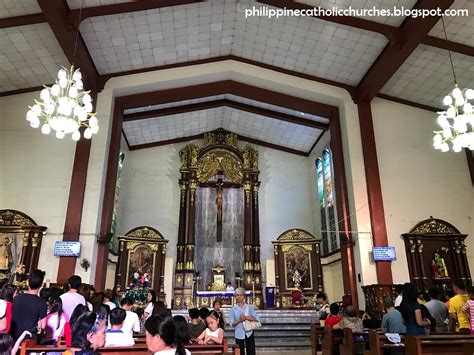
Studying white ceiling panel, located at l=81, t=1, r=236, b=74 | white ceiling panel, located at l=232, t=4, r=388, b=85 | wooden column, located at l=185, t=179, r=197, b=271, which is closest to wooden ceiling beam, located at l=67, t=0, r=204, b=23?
white ceiling panel, located at l=81, t=1, r=236, b=74

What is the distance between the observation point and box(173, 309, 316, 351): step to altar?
→ 8039 mm

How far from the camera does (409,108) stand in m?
10.5

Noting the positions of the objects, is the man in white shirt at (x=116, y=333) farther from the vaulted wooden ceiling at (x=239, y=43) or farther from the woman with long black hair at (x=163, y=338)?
the vaulted wooden ceiling at (x=239, y=43)

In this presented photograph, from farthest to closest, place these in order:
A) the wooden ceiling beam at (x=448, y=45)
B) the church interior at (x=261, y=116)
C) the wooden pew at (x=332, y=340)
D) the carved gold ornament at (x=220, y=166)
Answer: the carved gold ornament at (x=220, y=166) < the church interior at (x=261, y=116) < the wooden ceiling beam at (x=448, y=45) < the wooden pew at (x=332, y=340)

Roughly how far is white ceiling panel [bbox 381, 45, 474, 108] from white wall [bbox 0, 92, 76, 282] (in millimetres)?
8408

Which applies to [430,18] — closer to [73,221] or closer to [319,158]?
[319,158]

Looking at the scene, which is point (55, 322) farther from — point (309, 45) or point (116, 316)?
point (309, 45)

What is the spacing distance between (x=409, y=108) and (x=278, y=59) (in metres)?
3.84

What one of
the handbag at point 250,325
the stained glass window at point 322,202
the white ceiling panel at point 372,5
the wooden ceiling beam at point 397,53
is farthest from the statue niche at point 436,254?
the handbag at point 250,325

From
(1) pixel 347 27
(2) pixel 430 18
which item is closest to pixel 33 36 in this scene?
(1) pixel 347 27

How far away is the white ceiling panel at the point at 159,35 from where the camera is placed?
846cm

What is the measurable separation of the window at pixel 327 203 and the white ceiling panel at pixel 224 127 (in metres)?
1.11

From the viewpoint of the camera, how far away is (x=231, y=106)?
13.1 meters

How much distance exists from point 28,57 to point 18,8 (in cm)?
155
